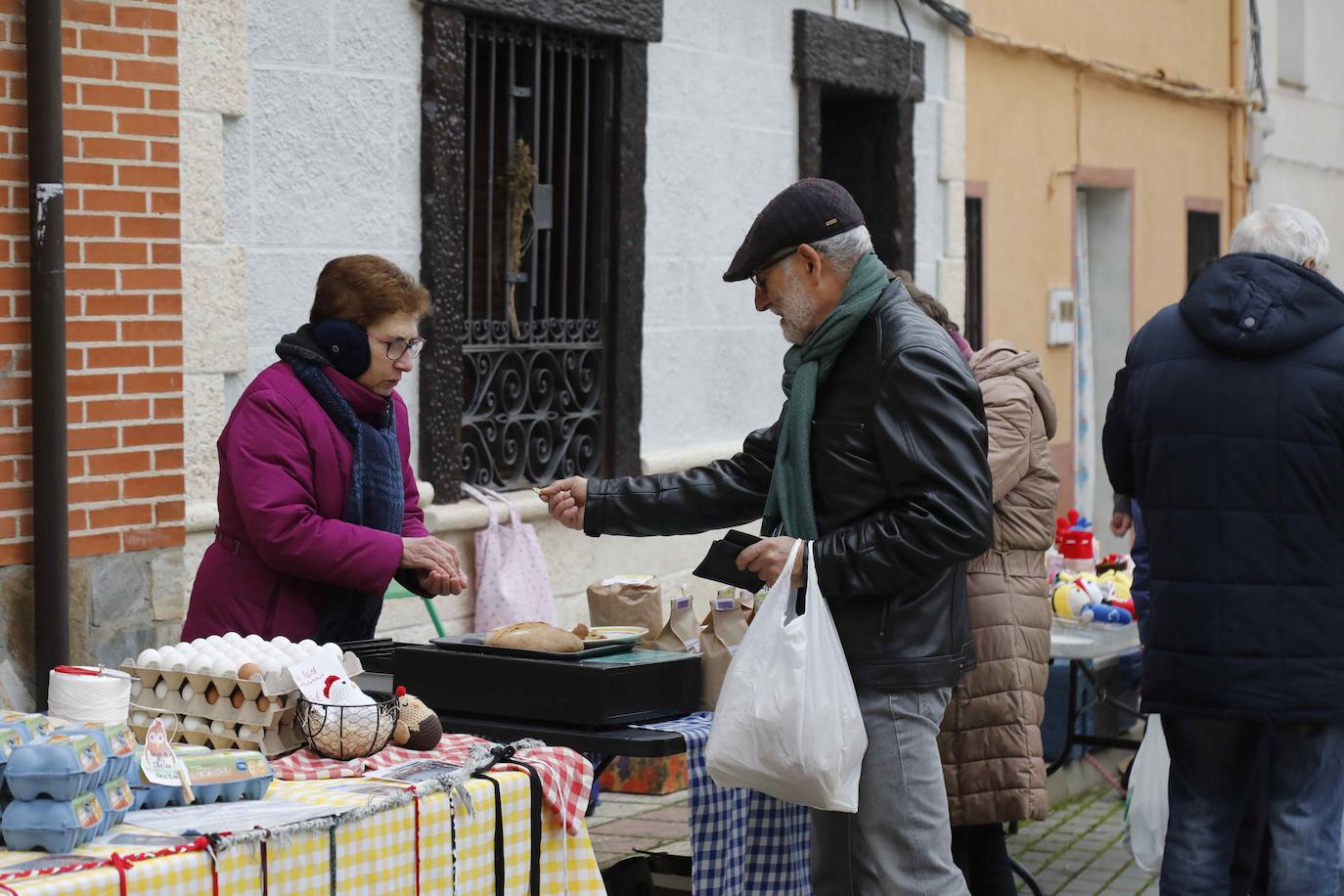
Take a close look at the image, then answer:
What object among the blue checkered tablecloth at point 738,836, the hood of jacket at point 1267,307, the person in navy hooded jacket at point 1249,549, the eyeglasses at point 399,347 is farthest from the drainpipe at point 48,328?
the hood of jacket at point 1267,307

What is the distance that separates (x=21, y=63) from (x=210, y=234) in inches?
35.9

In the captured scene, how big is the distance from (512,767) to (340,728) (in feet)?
1.03

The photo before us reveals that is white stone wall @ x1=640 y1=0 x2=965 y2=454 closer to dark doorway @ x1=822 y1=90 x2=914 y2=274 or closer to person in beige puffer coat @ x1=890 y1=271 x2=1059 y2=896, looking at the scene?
dark doorway @ x1=822 y1=90 x2=914 y2=274

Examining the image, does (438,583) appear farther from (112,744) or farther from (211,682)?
(112,744)

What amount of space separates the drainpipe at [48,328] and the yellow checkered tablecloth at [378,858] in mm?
2034

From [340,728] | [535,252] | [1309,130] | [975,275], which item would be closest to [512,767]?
[340,728]

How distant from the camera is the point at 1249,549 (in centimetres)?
418

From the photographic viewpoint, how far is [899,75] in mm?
9500

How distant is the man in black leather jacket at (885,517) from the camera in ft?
11.8

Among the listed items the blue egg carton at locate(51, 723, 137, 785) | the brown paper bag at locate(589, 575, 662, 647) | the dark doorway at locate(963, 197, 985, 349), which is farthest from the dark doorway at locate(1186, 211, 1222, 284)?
the blue egg carton at locate(51, 723, 137, 785)

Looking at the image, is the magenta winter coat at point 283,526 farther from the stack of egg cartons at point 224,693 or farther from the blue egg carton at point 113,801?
the blue egg carton at point 113,801

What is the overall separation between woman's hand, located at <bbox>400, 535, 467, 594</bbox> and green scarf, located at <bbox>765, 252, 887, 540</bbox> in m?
0.88

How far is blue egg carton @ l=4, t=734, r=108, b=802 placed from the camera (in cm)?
276

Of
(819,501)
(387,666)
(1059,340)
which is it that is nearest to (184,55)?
(387,666)
